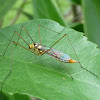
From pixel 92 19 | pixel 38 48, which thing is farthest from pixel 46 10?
pixel 92 19

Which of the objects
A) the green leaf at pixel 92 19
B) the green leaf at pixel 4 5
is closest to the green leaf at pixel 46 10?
the green leaf at pixel 92 19

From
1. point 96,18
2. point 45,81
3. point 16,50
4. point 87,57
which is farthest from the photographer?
point 96,18

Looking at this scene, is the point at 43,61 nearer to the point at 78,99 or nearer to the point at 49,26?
the point at 49,26

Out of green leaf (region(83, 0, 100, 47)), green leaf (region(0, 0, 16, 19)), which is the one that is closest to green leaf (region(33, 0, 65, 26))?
green leaf (region(83, 0, 100, 47))

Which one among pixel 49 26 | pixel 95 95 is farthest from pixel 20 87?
pixel 49 26

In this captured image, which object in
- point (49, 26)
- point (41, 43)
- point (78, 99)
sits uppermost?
point (49, 26)

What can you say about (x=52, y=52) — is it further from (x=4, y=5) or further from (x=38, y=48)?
(x=4, y=5)
